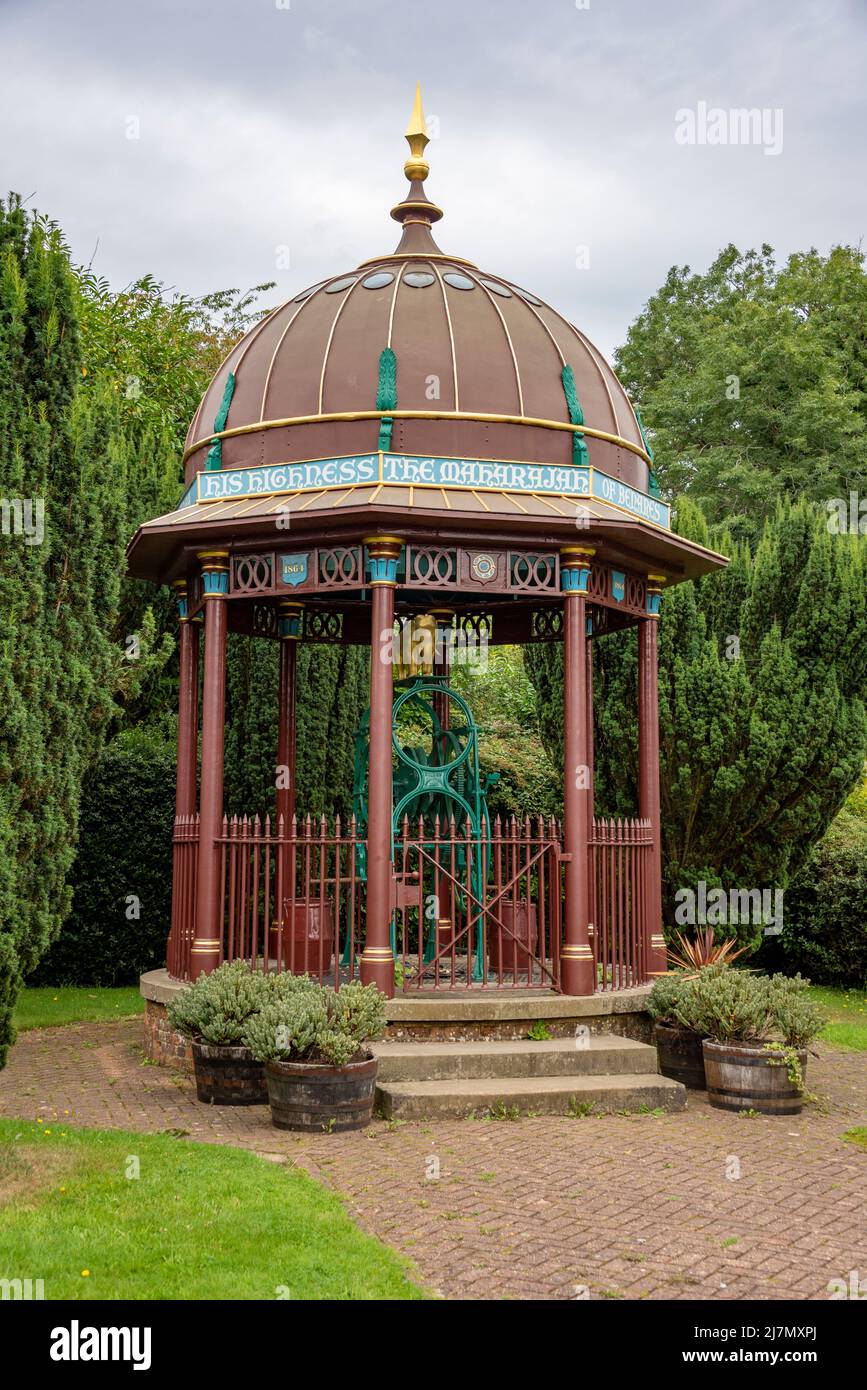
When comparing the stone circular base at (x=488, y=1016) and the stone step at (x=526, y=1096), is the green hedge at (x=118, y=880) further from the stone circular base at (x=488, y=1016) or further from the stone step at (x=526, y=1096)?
the stone step at (x=526, y=1096)

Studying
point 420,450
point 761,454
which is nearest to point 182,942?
point 420,450

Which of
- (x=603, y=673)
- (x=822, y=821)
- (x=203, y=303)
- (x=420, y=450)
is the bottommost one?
(x=822, y=821)

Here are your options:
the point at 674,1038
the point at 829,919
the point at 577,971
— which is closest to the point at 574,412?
the point at 577,971

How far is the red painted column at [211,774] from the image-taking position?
9969mm

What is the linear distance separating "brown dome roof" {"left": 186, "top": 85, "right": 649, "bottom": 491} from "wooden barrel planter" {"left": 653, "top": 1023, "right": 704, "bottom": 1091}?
503 cm

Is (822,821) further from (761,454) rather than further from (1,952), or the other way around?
(761,454)

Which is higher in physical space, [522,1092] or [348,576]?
[348,576]

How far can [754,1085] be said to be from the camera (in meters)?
8.72

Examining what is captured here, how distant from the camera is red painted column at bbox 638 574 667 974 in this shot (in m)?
10.9

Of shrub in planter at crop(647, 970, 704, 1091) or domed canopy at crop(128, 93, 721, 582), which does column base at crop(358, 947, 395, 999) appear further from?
domed canopy at crop(128, 93, 721, 582)

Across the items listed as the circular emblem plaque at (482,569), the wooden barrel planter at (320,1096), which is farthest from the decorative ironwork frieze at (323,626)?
the wooden barrel planter at (320,1096)

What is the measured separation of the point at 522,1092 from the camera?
8.41 m

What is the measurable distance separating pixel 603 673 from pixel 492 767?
440 cm

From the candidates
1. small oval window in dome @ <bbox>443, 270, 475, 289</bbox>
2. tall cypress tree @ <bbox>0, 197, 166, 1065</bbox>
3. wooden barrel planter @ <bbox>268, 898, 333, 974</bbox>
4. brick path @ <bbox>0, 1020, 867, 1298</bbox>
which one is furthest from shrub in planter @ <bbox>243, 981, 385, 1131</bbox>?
small oval window in dome @ <bbox>443, 270, 475, 289</bbox>
